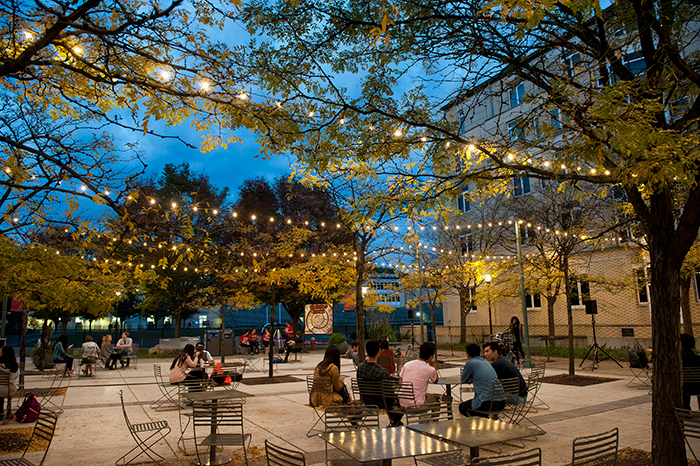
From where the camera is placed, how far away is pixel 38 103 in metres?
6.55

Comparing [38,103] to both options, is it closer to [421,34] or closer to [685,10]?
[421,34]

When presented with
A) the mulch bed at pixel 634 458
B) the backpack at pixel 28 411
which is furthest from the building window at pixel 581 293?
the backpack at pixel 28 411

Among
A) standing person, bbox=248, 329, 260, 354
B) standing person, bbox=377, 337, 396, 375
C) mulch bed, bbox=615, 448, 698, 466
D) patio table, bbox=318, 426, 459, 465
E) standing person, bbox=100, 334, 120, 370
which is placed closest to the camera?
patio table, bbox=318, 426, 459, 465

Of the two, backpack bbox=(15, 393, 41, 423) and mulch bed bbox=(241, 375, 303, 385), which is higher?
backpack bbox=(15, 393, 41, 423)

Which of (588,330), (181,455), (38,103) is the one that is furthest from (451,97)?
(588,330)

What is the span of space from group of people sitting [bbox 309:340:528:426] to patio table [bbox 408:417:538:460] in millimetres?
1715

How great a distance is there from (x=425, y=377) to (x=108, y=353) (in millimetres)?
16548

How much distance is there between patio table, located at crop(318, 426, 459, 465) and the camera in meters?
3.65

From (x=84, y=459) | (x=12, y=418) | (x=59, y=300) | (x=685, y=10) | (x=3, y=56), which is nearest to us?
(x=3, y=56)

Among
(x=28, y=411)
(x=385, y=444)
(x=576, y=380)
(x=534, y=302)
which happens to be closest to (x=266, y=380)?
(x=28, y=411)

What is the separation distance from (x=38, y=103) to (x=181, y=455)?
17.9 feet

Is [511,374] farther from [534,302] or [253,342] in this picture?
[534,302]

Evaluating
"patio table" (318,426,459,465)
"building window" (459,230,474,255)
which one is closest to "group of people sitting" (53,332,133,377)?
"patio table" (318,426,459,465)

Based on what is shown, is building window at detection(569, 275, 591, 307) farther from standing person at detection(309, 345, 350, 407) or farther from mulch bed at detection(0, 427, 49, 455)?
mulch bed at detection(0, 427, 49, 455)
